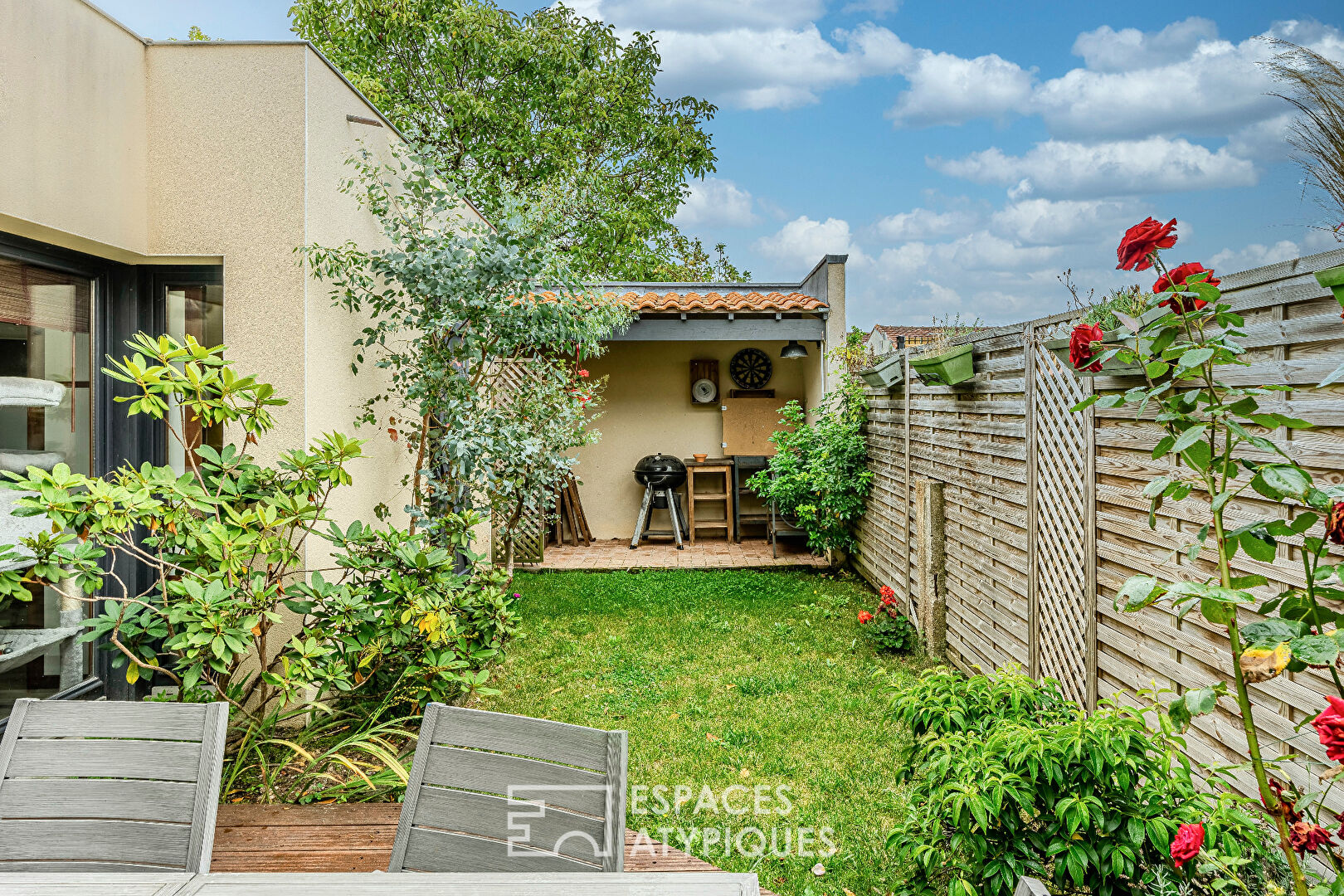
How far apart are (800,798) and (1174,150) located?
601 inches

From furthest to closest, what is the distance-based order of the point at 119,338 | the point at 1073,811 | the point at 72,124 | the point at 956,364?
the point at 956,364 < the point at 119,338 < the point at 72,124 < the point at 1073,811

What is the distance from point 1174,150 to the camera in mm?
13984

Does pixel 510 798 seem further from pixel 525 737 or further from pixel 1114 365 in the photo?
pixel 1114 365

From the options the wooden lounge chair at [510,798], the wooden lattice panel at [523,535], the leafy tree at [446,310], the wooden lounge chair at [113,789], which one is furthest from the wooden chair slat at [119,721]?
the wooden lattice panel at [523,535]

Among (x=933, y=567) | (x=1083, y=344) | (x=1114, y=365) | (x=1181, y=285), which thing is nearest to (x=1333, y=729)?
(x=1181, y=285)

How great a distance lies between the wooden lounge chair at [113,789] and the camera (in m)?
1.66

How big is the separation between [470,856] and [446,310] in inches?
126

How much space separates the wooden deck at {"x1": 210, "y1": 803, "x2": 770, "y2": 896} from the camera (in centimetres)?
223

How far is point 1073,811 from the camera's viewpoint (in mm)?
1858

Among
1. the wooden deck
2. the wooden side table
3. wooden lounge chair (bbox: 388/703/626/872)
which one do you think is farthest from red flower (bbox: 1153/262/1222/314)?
the wooden side table

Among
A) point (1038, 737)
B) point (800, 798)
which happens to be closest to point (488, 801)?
point (1038, 737)

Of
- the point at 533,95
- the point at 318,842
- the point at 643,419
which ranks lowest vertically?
the point at 318,842

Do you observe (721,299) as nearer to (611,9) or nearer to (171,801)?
(171,801)

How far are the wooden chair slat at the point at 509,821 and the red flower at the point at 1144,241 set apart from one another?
1524 mm
